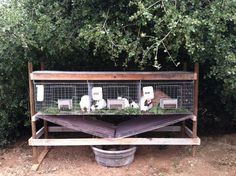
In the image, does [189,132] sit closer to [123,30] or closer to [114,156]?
[114,156]

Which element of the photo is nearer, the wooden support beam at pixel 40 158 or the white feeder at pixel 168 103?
the white feeder at pixel 168 103

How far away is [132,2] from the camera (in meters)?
3.43

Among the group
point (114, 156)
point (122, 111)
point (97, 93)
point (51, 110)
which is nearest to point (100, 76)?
point (97, 93)

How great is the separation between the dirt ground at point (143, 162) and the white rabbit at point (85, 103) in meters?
Result: 0.77

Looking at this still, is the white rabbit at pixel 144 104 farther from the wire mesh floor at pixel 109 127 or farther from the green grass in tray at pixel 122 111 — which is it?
the wire mesh floor at pixel 109 127

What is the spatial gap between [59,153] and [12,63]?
139cm

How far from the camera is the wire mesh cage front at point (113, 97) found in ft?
13.2

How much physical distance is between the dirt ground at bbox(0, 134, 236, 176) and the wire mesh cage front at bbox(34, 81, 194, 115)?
27.5 inches

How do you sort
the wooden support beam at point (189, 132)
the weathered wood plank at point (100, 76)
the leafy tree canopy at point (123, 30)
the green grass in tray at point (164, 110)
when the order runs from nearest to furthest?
the leafy tree canopy at point (123, 30) < the weathered wood plank at point (100, 76) < the green grass in tray at point (164, 110) < the wooden support beam at point (189, 132)

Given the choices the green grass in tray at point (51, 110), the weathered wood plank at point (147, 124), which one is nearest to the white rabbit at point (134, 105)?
the weathered wood plank at point (147, 124)

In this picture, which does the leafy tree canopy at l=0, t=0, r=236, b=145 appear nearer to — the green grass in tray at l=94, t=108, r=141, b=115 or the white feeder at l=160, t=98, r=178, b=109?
the white feeder at l=160, t=98, r=178, b=109

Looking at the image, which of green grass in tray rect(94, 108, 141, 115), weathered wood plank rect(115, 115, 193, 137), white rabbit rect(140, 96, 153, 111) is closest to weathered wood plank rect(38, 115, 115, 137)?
weathered wood plank rect(115, 115, 193, 137)

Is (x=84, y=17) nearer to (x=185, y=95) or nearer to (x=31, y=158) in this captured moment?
(x=185, y=95)

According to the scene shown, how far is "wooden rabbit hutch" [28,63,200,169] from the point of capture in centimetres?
400
